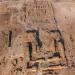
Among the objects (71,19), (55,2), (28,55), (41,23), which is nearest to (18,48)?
(28,55)

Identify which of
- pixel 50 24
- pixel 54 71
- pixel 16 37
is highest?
pixel 50 24

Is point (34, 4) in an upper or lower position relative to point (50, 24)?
upper

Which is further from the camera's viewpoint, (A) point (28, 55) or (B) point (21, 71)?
(A) point (28, 55)

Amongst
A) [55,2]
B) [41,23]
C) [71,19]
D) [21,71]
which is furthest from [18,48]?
[55,2]

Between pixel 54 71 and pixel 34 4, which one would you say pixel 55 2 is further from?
pixel 54 71

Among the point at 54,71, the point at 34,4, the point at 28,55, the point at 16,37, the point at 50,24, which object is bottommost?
the point at 54,71

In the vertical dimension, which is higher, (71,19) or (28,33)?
(71,19)

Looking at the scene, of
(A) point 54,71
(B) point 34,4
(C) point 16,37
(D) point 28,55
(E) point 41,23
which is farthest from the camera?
(B) point 34,4

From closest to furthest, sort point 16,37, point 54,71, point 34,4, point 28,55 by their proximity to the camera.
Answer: point 54,71
point 28,55
point 16,37
point 34,4

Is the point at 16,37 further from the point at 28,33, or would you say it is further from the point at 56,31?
the point at 56,31
